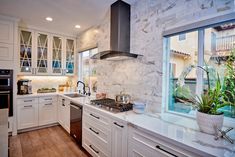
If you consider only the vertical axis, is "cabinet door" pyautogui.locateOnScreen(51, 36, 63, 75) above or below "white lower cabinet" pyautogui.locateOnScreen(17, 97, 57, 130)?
above

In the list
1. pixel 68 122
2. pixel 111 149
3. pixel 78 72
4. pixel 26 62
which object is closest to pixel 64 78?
pixel 78 72

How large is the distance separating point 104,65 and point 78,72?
1441mm

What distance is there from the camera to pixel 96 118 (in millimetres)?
2105

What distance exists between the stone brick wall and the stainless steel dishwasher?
2.49 feet

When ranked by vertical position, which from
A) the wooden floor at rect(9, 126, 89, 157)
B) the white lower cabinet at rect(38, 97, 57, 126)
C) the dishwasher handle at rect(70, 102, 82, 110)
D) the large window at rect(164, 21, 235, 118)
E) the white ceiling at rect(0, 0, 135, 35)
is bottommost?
the wooden floor at rect(9, 126, 89, 157)

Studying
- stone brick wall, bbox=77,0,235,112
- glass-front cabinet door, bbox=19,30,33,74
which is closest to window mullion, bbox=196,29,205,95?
stone brick wall, bbox=77,0,235,112

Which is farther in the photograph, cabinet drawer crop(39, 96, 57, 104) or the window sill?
cabinet drawer crop(39, 96, 57, 104)

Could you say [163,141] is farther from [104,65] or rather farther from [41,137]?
[41,137]

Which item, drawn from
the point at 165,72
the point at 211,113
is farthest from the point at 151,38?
the point at 211,113

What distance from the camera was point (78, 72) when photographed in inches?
165

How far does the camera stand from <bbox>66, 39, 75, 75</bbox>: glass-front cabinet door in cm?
416

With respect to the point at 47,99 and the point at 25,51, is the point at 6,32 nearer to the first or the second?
the point at 25,51

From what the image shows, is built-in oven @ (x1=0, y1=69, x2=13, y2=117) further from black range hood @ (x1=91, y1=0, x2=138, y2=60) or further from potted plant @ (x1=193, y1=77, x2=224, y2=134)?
potted plant @ (x1=193, y1=77, x2=224, y2=134)

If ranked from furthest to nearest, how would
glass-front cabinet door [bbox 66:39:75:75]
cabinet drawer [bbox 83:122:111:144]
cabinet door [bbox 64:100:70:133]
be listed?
glass-front cabinet door [bbox 66:39:75:75], cabinet door [bbox 64:100:70:133], cabinet drawer [bbox 83:122:111:144]
